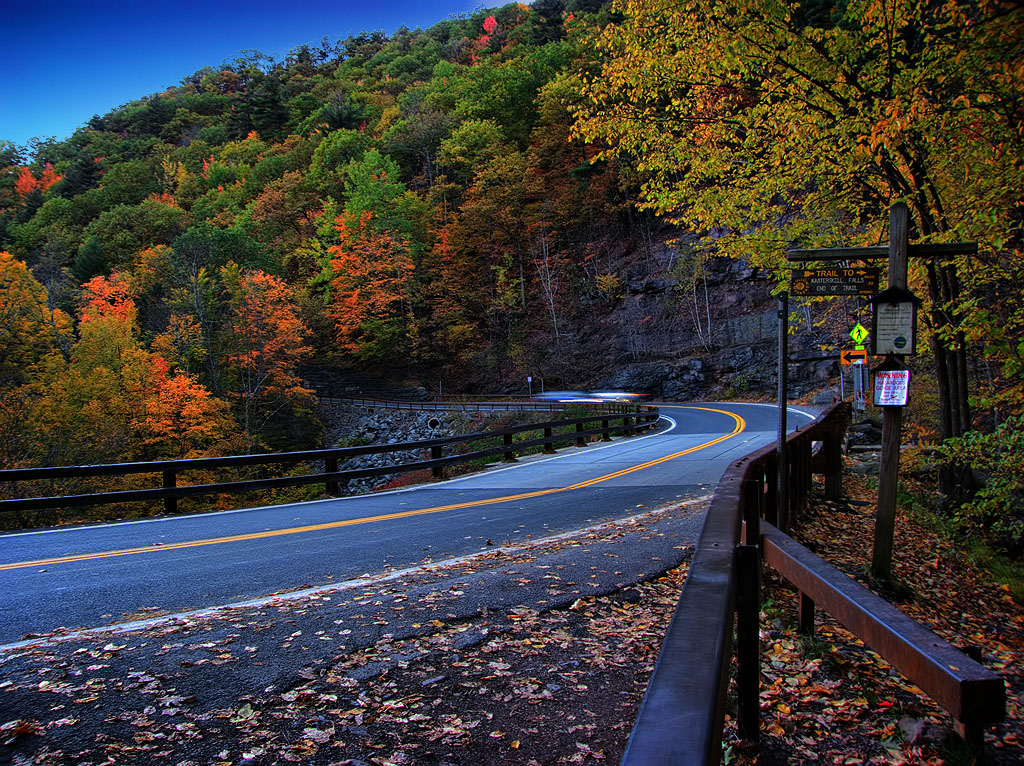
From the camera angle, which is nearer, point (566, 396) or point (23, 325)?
point (23, 325)

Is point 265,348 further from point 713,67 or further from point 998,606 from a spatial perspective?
point 998,606

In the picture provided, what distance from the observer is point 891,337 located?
5.86 metres

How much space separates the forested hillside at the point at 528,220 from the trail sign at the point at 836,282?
1.25 meters

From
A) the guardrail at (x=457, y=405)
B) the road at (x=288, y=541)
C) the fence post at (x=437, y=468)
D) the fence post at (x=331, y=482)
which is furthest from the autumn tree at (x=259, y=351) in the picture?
the road at (x=288, y=541)

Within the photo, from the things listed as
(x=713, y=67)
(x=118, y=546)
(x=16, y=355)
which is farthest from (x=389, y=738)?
(x=16, y=355)

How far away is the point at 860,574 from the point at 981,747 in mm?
5280

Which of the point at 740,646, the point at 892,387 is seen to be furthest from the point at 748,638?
the point at 892,387

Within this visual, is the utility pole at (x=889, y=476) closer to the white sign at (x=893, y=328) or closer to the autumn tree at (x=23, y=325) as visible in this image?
the white sign at (x=893, y=328)

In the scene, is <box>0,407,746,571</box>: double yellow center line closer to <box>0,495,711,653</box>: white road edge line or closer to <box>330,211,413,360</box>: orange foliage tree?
<box>0,495,711,653</box>: white road edge line

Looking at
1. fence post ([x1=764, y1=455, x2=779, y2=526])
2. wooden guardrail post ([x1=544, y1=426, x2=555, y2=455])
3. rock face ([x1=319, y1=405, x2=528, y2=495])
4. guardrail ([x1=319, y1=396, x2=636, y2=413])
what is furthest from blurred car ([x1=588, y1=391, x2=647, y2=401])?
fence post ([x1=764, y1=455, x2=779, y2=526])

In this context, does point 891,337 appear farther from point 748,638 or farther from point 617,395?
point 617,395

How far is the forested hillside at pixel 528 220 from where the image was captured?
771 cm

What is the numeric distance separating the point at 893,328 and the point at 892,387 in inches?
24.5

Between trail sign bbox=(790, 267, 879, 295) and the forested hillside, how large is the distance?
1.25 metres
